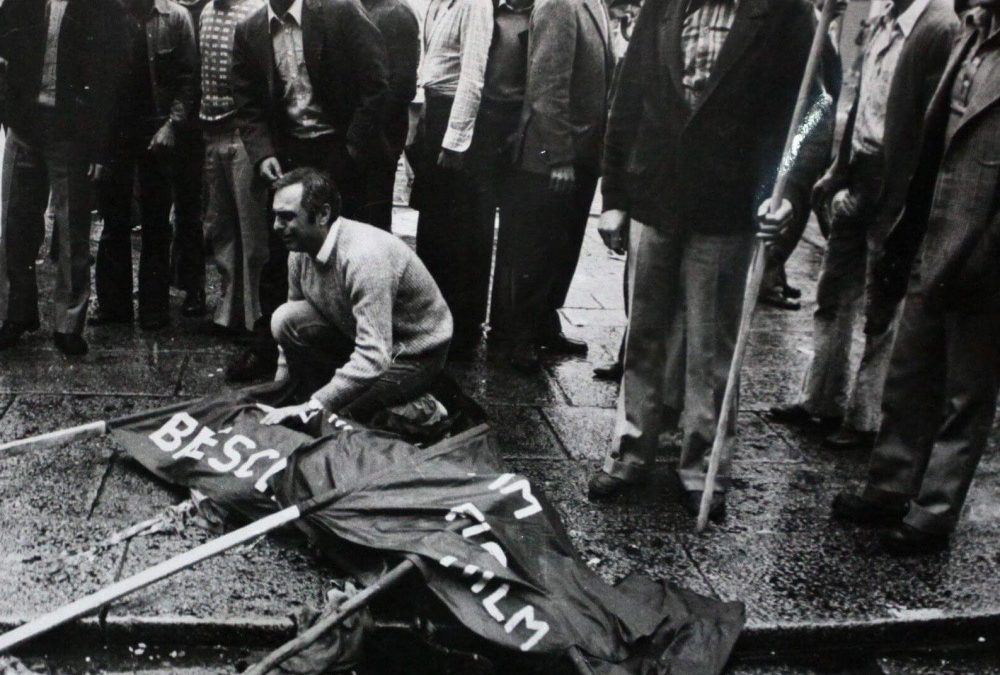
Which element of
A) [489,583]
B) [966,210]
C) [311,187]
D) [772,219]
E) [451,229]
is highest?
[966,210]

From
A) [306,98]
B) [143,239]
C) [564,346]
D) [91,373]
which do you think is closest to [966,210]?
[564,346]

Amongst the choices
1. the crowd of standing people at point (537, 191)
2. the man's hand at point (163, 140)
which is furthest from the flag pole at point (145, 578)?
the man's hand at point (163, 140)

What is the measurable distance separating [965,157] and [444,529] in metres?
2.22

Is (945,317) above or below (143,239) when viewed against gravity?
above

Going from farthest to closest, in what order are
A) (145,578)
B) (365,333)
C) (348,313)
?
(348,313) → (365,333) → (145,578)

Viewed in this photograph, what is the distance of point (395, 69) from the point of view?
18.1 feet

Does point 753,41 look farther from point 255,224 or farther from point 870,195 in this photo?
point 255,224

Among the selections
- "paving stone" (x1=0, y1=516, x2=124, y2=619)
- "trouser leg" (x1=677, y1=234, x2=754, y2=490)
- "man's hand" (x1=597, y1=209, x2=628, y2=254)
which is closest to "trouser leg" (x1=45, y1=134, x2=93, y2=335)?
"paving stone" (x1=0, y1=516, x2=124, y2=619)

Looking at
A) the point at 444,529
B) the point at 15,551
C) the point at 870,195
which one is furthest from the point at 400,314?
the point at 870,195

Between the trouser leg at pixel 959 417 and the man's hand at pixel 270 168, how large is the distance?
336 cm

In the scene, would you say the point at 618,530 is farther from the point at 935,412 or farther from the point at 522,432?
the point at 935,412

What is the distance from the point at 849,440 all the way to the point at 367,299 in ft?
7.82

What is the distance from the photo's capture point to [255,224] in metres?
5.79

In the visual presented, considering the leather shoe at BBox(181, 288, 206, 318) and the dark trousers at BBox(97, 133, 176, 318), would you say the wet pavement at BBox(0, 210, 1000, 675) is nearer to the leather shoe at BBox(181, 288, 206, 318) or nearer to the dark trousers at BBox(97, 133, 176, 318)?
the dark trousers at BBox(97, 133, 176, 318)
